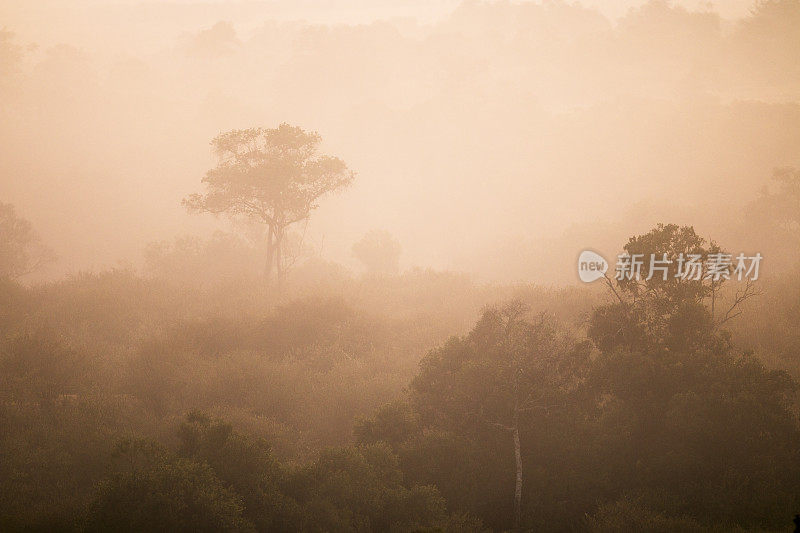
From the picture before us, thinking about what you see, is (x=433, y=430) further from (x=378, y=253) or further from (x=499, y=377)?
(x=378, y=253)

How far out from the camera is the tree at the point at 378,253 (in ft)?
123

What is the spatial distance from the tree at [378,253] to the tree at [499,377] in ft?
82.6

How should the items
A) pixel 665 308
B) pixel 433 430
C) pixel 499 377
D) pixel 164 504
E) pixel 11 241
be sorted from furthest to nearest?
pixel 11 241 < pixel 433 430 < pixel 665 308 < pixel 499 377 < pixel 164 504

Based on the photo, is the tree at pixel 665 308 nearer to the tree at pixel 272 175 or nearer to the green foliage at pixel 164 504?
the green foliage at pixel 164 504

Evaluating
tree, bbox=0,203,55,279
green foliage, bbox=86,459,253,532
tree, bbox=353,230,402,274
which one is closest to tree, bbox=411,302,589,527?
green foliage, bbox=86,459,253,532

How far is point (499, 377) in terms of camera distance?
11.6 metres

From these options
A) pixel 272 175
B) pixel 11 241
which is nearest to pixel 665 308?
pixel 272 175

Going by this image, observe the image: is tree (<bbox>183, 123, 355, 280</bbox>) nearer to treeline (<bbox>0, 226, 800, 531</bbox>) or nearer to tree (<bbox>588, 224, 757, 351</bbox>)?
treeline (<bbox>0, 226, 800, 531</bbox>)

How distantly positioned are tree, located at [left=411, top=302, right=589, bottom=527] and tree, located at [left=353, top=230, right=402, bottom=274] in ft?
82.6

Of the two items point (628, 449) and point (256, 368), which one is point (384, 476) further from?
point (256, 368)

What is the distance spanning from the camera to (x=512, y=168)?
59000 mm

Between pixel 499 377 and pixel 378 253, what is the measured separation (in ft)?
87.3

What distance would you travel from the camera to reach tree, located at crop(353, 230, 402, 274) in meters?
37.6

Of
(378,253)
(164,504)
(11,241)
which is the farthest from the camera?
(378,253)
